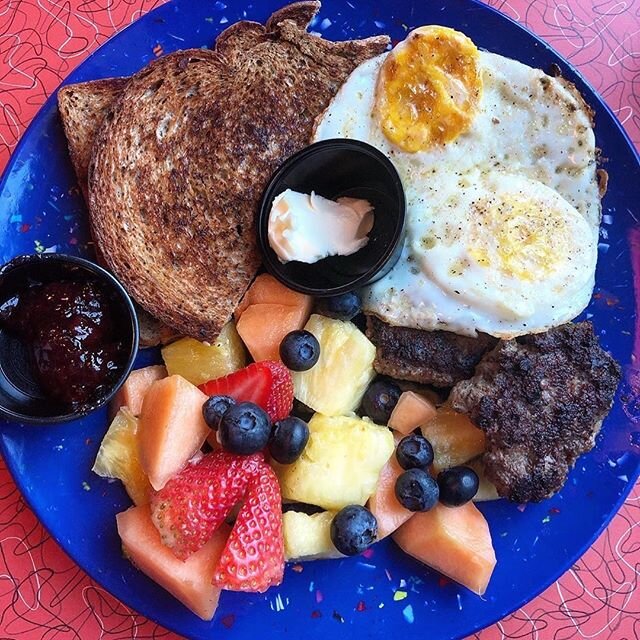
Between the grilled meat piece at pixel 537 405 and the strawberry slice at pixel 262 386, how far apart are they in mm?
496

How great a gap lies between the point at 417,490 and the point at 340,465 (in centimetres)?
23

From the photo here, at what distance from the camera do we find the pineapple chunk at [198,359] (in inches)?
86.7

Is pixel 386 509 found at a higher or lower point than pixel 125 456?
lower

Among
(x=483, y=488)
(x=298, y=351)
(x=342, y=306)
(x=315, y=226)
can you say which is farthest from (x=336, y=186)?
(x=483, y=488)

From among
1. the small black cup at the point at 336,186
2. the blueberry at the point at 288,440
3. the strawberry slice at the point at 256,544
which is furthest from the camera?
the small black cup at the point at 336,186

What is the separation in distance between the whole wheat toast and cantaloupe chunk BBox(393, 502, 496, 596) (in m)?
0.85

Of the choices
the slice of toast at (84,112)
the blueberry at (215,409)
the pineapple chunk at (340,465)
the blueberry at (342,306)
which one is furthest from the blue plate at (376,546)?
the blueberry at (342,306)

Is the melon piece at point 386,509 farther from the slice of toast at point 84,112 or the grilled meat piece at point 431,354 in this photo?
the slice of toast at point 84,112

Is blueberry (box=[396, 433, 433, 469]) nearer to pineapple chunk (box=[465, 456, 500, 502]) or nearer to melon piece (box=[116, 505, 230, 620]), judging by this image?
pineapple chunk (box=[465, 456, 500, 502])

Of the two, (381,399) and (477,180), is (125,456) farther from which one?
(477,180)

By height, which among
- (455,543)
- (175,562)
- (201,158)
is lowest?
(455,543)

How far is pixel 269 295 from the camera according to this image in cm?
224

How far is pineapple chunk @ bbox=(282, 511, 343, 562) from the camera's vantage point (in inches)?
80.7

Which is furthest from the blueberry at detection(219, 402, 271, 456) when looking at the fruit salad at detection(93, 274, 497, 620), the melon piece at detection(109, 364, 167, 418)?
the melon piece at detection(109, 364, 167, 418)
